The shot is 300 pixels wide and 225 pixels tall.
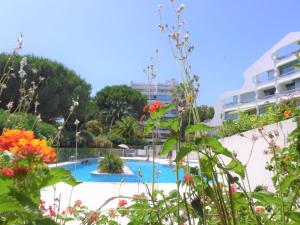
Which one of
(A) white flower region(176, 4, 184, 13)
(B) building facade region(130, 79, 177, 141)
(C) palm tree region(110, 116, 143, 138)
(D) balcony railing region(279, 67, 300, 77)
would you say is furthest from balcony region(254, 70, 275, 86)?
(A) white flower region(176, 4, 184, 13)

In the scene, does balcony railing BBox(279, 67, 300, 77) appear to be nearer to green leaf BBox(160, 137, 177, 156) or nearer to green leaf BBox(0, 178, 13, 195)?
green leaf BBox(160, 137, 177, 156)

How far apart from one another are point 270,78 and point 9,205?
42.0 m

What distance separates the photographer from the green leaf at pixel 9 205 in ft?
2.32

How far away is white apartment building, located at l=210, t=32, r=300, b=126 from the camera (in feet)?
116

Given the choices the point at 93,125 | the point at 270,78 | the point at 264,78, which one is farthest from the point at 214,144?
the point at 264,78

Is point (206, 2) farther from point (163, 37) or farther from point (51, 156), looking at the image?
point (51, 156)

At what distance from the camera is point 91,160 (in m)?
21.5

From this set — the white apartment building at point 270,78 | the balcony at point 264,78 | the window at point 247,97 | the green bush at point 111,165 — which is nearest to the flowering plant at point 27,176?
the green bush at point 111,165

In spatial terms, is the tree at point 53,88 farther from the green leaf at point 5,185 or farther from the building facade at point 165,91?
the green leaf at point 5,185

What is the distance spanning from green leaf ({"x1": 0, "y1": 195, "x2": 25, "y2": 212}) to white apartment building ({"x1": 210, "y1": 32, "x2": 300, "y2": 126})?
3316 cm

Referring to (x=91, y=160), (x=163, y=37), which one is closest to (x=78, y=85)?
(x=91, y=160)

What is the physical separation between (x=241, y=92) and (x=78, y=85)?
997 inches

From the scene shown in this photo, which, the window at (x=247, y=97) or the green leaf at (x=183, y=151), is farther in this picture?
the window at (x=247, y=97)

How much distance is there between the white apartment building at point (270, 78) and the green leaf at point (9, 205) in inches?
1306
